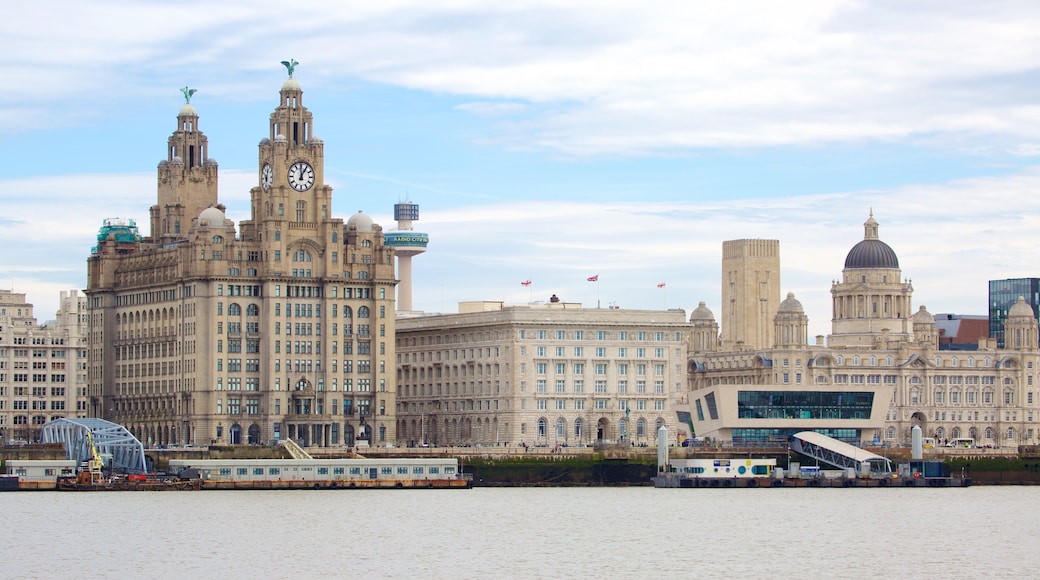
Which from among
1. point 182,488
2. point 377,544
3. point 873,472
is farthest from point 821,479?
point 377,544

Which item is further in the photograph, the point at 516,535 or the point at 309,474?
the point at 309,474

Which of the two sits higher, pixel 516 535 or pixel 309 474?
pixel 309 474

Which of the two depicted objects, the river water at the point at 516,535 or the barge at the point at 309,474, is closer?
the river water at the point at 516,535

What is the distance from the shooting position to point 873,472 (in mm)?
197125

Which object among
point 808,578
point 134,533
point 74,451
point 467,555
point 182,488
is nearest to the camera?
point 808,578

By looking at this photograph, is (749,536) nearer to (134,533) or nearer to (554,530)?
(554,530)

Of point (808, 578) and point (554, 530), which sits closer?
point (808, 578)

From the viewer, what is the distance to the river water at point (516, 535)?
11750cm

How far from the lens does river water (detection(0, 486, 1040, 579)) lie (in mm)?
117500

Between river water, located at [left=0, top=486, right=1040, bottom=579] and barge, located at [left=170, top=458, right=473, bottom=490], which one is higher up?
barge, located at [left=170, top=458, right=473, bottom=490]

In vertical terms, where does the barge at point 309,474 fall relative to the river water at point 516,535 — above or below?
above

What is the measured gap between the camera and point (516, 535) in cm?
13725

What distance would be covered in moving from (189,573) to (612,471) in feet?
279

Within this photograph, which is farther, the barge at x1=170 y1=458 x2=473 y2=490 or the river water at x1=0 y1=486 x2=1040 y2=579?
the barge at x1=170 y1=458 x2=473 y2=490
